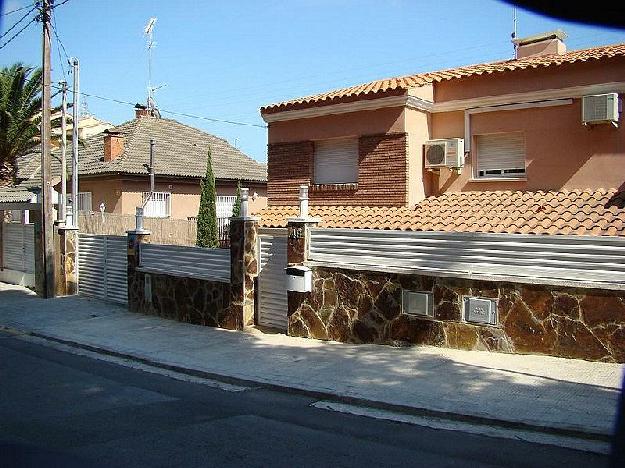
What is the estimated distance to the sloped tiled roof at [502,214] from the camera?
1007 cm

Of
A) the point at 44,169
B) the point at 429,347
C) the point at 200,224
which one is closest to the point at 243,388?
the point at 429,347

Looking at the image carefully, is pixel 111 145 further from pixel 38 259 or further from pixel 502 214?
pixel 502 214

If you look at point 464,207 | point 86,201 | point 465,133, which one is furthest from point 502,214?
point 86,201

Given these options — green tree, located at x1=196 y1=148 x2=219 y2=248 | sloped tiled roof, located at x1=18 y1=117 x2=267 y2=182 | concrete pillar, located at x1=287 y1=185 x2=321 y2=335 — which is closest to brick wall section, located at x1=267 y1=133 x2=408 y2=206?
concrete pillar, located at x1=287 y1=185 x2=321 y2=335

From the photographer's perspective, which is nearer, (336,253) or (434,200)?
(336,253)

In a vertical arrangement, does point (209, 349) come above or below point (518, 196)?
below

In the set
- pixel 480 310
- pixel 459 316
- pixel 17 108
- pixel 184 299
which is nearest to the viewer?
pixel 480 310

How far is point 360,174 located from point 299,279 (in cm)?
418

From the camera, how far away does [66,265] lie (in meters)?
17.7

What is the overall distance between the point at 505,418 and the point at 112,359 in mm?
6291

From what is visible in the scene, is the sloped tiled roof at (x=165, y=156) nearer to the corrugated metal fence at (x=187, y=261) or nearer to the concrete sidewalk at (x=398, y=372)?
the corrugated metal fence at (x=187, y=261)

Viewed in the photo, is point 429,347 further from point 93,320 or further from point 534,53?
point 534,53

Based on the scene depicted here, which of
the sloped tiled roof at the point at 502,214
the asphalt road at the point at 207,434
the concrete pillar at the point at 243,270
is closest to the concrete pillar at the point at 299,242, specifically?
the concrete pillar at the point at 243,270

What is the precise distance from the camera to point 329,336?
10.9 m
